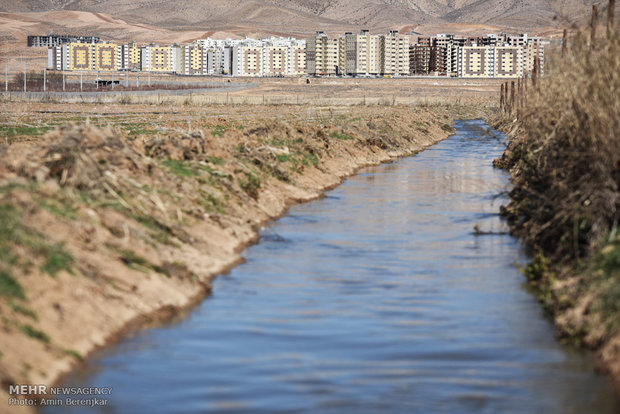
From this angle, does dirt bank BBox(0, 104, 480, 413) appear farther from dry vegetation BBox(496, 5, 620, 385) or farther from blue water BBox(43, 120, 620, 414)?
dry vegetation BBox(496, 5, 620, 385)

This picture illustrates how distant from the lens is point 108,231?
17.5m

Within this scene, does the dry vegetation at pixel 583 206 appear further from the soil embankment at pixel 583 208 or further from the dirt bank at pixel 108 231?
the dirt bank at pixel 108 231

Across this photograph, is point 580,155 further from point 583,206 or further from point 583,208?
point 583,208

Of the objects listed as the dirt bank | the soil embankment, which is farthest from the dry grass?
the dirt bank

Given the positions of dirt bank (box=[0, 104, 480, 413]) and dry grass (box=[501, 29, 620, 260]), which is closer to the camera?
dirt bank (box=[0, 104, 480, 413])

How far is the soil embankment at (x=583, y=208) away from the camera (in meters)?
14.1

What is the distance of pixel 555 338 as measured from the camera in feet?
48.5

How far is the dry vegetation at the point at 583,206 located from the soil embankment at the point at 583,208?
0.02 metres

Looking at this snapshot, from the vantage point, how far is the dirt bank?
1304cm

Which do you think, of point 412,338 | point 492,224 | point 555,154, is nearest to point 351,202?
point 492,224

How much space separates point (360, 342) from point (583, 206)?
5.86 meters

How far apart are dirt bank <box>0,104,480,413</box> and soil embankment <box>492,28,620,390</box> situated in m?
6.27

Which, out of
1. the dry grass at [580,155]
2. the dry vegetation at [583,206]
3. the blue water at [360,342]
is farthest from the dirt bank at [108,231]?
the dry grass at [580,155]

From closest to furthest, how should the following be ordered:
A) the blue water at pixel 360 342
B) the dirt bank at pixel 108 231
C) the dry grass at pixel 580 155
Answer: the blue water at pixel 360 342 → the dirt bank at pixel 108 231 → the dry grass at pixel 580 155
